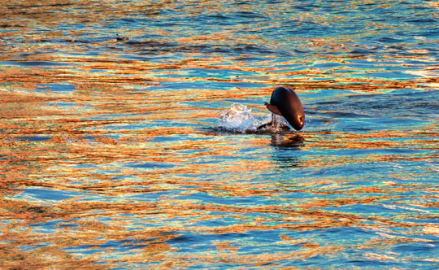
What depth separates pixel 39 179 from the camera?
22.2ft

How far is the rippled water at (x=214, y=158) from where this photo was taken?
492 cm

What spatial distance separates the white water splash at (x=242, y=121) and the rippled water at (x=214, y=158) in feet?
0.09

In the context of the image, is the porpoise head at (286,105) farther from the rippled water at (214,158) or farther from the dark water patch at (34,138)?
the dark water patch at (34,138)

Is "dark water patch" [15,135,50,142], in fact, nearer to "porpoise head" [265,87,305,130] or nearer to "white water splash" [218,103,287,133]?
"white water splash" [218,103,287,133]

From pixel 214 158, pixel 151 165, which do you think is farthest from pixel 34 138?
pixel 214 158

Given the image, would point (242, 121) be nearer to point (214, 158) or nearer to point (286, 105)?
point (286, 105)

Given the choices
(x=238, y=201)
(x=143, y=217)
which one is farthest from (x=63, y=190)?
(x=238, y=201)

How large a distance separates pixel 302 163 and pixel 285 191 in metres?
1.18

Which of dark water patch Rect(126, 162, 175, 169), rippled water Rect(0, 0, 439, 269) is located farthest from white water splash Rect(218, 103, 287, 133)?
dark water patch Rect(126, 162, 175, 169)

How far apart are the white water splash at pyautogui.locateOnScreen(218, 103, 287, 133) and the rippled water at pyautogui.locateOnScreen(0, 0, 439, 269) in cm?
3

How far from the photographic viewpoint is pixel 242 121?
972 cm

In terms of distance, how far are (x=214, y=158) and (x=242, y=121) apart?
2.02 m

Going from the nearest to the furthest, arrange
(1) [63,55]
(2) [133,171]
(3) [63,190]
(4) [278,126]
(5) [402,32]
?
1. (3) [63,190]
2. (2) [133,171]
3. (4) [278,126]
4. (1) [63,55]
5. (5) [402,32]

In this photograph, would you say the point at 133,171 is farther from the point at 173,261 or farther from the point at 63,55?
the point at 63,55
